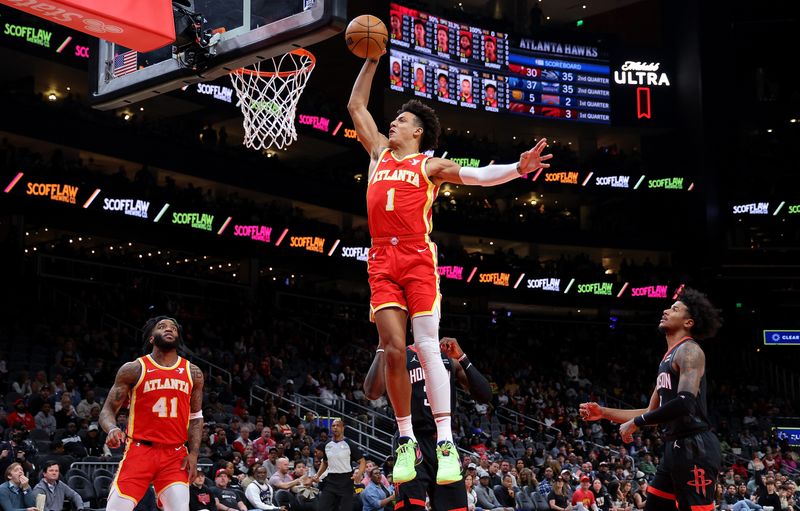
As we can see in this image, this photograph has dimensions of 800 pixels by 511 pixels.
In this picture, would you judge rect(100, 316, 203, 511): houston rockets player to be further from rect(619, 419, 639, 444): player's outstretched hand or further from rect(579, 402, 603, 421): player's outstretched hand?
rect(619, 419, 639, 444): player's outstretched hand

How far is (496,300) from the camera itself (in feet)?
128

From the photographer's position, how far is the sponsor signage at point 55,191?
2400cm

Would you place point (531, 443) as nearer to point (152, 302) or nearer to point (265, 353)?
point (265, 353)

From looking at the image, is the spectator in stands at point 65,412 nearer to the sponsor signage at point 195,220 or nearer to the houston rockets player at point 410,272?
the sponsor signage at point 195,220

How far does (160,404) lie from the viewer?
8.49 meters

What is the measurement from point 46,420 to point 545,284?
23.6 m

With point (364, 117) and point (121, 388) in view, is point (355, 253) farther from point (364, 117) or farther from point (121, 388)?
point (364, 117)

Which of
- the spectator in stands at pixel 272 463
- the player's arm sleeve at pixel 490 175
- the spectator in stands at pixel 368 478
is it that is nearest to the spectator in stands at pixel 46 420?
the spectator in stands at pixel 272 463

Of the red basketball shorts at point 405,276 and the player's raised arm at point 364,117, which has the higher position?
the player's raised arm at point 364,117

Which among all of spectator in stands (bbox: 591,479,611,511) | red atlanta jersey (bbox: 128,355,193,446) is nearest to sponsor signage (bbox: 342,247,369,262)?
spectator in stands (bbox: 591,479,611,511)

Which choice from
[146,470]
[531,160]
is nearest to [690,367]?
[531,160]

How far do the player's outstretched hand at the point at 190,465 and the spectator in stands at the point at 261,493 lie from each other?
5689mm

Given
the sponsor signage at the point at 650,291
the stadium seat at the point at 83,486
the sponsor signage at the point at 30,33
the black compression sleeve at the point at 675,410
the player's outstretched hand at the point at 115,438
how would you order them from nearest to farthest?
the black compression sleeve at the point at 675,410 → the player's outstretched hand at the point at 115,438 → the stadium seat at the point at 83,486 → the sponsor signage at the point at 30,33 → the sponsor signage at the point at 650,291

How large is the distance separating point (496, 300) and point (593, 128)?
27.2 feet
